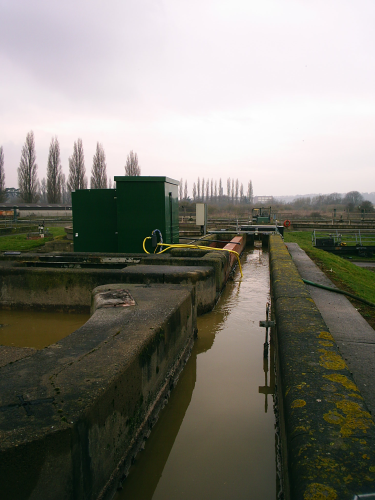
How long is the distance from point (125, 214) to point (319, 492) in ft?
29.7

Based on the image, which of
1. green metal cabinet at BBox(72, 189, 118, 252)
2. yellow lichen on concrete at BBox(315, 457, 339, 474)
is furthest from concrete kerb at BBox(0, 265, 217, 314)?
yellow lichen on concrete at BBox(315, 457, 339, 474)

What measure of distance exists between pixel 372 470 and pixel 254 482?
1285mm

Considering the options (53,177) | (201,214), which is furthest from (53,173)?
(201,214)

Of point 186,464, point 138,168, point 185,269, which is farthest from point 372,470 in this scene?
point 138,168

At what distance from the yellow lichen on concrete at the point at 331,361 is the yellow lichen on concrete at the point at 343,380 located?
5.0 inches

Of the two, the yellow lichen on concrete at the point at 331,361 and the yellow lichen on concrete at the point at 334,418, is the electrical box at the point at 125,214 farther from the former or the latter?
the yellow lichen on concrete at the point at 334,418

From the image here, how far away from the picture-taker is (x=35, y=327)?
606 centimetres

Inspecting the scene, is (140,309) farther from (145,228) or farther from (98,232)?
(98,232)

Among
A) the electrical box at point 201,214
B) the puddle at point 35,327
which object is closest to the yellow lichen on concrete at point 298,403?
the puddle at point 35,327

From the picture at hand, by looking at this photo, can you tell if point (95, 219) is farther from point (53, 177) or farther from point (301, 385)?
point (53, 177)

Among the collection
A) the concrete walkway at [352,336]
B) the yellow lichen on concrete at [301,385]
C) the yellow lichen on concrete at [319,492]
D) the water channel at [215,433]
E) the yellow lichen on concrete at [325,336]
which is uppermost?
the yellow lichen on concrete at [325,336]

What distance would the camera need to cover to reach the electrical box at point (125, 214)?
10117 mm

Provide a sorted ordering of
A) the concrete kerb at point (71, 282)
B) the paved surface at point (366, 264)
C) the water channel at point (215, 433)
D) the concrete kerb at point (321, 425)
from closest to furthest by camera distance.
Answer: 1. the concrete kerb at point (321, 425)
2. the water channel at point (215, 433)
3. the concrete kerb at point (71, 282)
4. the paved surface at point (366, 264)

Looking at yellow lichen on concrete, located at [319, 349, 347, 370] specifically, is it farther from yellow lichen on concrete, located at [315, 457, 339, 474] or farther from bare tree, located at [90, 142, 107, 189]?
bare tree, located at [90, 142, 107, 189]
